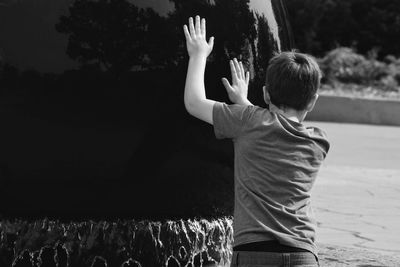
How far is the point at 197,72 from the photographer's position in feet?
9.81

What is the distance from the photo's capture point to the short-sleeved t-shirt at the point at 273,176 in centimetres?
268

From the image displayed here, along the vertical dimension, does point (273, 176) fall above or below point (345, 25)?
above

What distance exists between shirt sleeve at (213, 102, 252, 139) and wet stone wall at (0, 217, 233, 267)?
73 cm

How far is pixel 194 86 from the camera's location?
116 inches

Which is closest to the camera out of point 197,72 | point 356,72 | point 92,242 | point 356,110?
point 197,72

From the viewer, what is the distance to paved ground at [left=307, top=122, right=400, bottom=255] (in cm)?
530

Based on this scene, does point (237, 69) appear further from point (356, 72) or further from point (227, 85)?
point (356, 72)

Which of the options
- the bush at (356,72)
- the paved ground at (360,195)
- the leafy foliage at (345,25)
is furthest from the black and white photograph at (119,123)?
the leafy foliage at (345,25)

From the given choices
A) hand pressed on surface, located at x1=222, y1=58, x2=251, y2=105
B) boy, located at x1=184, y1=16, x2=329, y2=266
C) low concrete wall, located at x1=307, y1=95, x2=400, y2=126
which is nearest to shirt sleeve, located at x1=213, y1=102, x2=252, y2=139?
boy, located at x1=184, y1=16, x2=329, y2=266

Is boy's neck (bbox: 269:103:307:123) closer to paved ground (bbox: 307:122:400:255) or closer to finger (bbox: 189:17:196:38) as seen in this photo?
finger (bbox: 189:17:196:38)

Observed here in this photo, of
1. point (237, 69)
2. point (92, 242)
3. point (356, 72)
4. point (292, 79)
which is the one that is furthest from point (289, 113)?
point (356, 72)

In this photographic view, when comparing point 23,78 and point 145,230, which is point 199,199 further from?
point 23,78

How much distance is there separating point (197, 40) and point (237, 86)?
216 millimetres

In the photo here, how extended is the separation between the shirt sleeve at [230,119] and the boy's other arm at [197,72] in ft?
0.17
